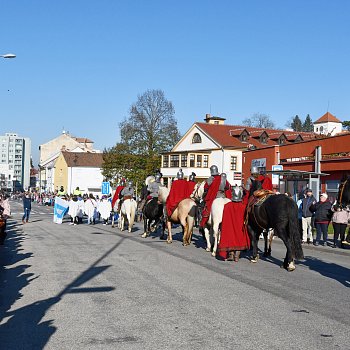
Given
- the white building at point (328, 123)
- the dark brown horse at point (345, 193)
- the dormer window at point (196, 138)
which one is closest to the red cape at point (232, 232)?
the dark brown horse at point (345, 193)

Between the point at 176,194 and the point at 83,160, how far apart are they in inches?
3753

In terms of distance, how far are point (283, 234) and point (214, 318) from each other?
5567 mm

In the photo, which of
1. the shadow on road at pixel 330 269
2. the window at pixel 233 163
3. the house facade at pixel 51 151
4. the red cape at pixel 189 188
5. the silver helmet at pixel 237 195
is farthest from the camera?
the house facade at pixel 51 151

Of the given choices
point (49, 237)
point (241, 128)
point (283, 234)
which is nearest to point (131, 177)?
point (241, 128)

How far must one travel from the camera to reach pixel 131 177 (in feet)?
198

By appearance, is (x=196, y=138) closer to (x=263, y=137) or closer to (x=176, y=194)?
(x=263, y=137)

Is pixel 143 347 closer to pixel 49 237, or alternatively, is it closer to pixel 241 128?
pixel 49 237

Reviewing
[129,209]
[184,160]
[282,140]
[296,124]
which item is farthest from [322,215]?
[296,124]

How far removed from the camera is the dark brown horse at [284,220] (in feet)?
41.5

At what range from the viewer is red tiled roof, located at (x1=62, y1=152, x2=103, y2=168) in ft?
362

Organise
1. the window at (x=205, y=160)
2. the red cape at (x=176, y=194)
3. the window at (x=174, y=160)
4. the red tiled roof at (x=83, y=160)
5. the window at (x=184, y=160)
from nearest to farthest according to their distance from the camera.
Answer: the red cape at (x=176, y=194) → the window at (x=205, y=160) → the window at (x=184, y=160) → the window at (x=174, y=160) → the red tiled roof at (x=83, y=160)

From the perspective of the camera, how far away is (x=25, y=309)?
26.8 ft

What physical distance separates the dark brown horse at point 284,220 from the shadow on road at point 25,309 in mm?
4064

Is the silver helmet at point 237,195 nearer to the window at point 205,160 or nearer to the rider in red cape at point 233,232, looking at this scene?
the rider in red cape at point 233,232
